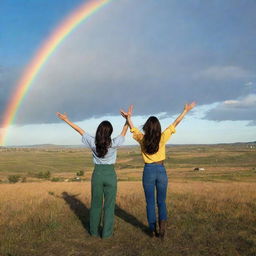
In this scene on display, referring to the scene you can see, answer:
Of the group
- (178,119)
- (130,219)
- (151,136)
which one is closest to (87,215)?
(130,219)

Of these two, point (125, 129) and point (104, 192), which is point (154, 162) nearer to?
point (125, 129)

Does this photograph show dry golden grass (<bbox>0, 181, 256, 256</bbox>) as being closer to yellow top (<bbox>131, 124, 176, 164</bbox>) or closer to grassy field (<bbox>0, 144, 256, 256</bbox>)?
grassy field (<bbox>0, 144, 256, 256</bbox>)

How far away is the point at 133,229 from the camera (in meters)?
7.45

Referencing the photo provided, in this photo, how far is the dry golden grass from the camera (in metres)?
6.00

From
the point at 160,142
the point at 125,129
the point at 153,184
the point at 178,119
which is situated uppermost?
the point at 178,119

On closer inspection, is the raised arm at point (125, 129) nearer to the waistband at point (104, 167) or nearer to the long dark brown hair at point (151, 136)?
the long dark brown hair at point (151, 136)

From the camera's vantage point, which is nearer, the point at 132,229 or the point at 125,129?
the point at 125,129

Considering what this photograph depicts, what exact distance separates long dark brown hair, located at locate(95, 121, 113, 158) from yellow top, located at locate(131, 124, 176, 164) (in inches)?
22.0

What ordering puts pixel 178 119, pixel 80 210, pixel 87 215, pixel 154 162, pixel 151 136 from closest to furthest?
pixel 151 136 → pixel 154 162 → pixel 178 119 → pixel 87 215 → pixel 80 210

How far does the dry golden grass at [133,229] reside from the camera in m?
6.00

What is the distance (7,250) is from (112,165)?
94.5 inches

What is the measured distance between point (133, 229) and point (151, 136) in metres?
2.32

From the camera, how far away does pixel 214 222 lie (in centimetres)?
786

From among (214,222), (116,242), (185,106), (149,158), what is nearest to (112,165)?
(149,158)
